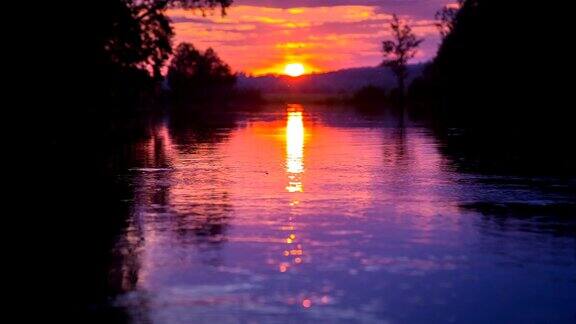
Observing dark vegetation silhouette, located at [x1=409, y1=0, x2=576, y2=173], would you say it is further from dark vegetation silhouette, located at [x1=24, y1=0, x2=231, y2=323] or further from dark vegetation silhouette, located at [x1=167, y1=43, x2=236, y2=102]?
dark vegetation silhouette, located at [x1=167, y1=43, x2=236, y2=102]

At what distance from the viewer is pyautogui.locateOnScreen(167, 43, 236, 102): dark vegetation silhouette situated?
15975 centimetres

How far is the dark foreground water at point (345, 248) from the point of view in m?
7.78

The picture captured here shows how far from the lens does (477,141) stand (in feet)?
111

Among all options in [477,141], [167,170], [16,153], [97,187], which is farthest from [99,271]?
[477,141]

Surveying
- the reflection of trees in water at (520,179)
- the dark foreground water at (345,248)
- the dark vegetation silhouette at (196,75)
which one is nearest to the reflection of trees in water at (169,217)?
the dark foreground water at (345,248)

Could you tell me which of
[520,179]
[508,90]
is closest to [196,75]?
[508,90]

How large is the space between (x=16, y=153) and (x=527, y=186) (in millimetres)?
14829

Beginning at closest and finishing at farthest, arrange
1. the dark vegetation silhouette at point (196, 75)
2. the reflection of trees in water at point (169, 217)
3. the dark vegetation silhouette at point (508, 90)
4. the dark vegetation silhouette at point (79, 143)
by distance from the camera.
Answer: the dark vegetation silhouette at point (79, 143) < the reflection of trees in water at point (169, 217) < the dark vegetation silhouette at point (508, 90) < the dark vegetation silhouette at point (196, 75)

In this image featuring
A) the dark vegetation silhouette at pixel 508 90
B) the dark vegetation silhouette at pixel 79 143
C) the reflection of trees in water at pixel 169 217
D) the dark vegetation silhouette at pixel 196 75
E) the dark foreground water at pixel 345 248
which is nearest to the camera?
the dark foreground water at pixel 345 248

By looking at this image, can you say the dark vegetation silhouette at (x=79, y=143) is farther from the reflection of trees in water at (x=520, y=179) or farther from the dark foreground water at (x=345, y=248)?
the reflection of trees in water at (x=520, y=179)

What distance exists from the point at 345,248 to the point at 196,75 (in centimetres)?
15424

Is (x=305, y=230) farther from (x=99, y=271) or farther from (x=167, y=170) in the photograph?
(x=167, y=170)

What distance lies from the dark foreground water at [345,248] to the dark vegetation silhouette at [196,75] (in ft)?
462

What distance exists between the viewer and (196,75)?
163m
